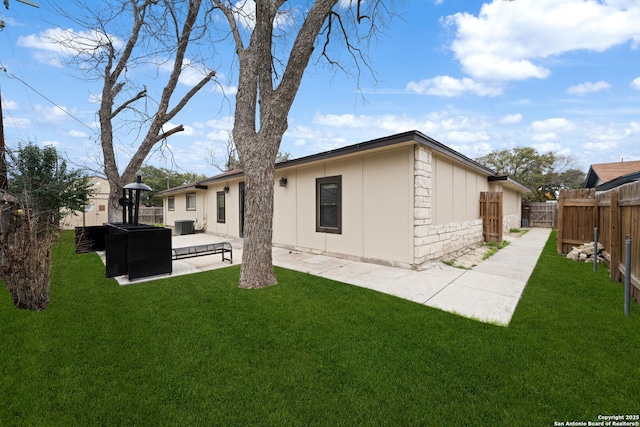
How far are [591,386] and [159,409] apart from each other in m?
3.04

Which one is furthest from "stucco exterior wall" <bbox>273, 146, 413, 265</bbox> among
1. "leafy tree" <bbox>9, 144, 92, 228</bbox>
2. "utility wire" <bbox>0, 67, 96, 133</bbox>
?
"leafy tree" <bbox>9, 144, 92, 228</bbox>

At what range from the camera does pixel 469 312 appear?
11.0 feet

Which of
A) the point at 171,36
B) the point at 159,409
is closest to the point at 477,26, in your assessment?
the point at 171,36

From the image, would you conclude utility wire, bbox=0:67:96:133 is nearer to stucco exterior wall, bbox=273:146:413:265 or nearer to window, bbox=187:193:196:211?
window, bbox=187:193:196:211

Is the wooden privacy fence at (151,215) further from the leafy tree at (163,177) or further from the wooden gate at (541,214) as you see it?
the wooden gate at (541,214)

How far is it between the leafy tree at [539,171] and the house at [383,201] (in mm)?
18945

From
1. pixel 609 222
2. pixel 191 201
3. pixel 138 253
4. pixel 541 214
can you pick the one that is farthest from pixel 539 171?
pixel 138 253

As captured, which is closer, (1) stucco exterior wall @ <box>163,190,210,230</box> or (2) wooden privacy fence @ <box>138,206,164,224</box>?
(1) stucco exterior wall @ <box>163,190,210,230</box>

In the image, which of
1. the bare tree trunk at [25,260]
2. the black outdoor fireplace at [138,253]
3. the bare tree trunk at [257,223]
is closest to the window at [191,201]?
the black outdoor fireplace at [138,253]

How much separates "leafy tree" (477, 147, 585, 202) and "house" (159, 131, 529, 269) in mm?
18945

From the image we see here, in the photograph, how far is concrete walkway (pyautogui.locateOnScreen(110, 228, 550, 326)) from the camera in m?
3.60

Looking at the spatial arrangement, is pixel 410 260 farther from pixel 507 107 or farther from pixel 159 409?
pixel 507 107

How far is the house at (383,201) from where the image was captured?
18.0ft

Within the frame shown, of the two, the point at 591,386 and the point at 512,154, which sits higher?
the point at 512,154
